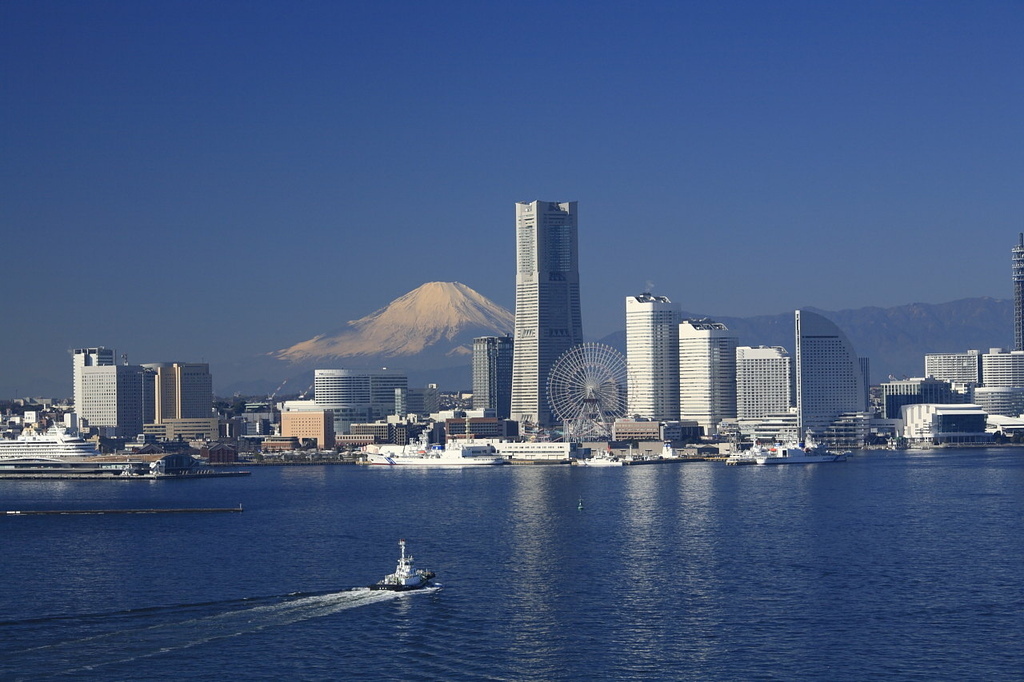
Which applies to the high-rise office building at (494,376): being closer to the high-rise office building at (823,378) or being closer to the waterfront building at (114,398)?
the waterfront building at (114,398)

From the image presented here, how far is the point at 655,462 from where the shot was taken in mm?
108938

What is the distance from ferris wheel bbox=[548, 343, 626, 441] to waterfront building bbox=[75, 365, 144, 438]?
57093 millimetres

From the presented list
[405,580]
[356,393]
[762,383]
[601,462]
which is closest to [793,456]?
[601,462]

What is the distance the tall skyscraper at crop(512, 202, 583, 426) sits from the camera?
15838 cm

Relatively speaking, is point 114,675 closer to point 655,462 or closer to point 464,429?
point 655,462

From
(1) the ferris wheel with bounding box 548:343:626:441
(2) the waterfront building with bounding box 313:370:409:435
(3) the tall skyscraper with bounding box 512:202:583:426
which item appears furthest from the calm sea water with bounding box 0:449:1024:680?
(2) the waterfront building with bounding box 313:370:409:435

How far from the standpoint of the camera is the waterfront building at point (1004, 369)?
18688cm

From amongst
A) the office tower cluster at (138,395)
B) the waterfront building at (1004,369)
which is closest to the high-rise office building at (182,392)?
the office tower cluster at (138,395)

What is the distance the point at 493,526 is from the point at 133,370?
123 metres

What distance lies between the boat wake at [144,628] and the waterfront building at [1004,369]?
166 m

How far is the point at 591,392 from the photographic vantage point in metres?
125

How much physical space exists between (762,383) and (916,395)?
Result: 29.0m

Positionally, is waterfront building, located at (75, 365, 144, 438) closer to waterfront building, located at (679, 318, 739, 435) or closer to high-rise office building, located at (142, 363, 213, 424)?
high-rise office building, located at (142, 363, 213, 424)

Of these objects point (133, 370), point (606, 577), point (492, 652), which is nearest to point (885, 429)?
point (133, 370)
